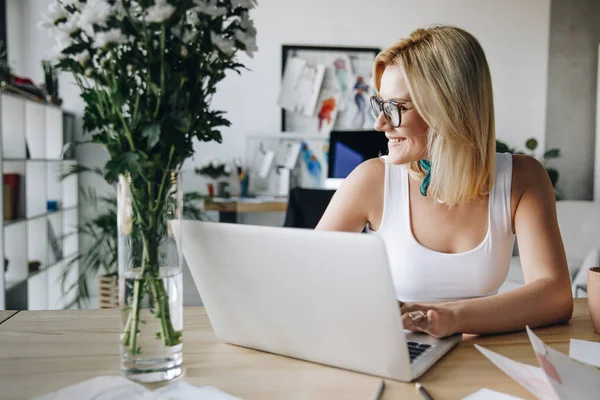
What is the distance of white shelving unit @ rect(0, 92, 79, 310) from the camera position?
10.5ft

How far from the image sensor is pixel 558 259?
3.84ft

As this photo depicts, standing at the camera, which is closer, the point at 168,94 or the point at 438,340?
the point at 168,94

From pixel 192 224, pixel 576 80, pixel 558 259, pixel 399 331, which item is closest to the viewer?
pixel 399 331

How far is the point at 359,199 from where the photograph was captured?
4.72ft

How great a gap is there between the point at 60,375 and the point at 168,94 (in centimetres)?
41

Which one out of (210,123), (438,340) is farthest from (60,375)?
(438,340)

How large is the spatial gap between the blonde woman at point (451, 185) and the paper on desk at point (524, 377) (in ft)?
1.65

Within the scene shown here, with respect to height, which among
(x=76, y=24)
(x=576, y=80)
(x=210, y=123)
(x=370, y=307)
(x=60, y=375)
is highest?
(x=576, y=80)

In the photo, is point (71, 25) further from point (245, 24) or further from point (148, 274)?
point (148, 274)

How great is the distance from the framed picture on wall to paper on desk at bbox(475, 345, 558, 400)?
390cm

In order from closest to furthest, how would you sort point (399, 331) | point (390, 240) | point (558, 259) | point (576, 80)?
point (399, 331)
point (558, 259)
point (390, 240)
point (576, 80)

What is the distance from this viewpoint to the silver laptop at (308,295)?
72 cm

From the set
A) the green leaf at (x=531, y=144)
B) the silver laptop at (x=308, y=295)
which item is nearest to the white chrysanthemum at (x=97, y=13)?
the silver laptop at (x=308, y=295)

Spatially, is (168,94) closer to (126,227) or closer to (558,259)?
(126,227)
